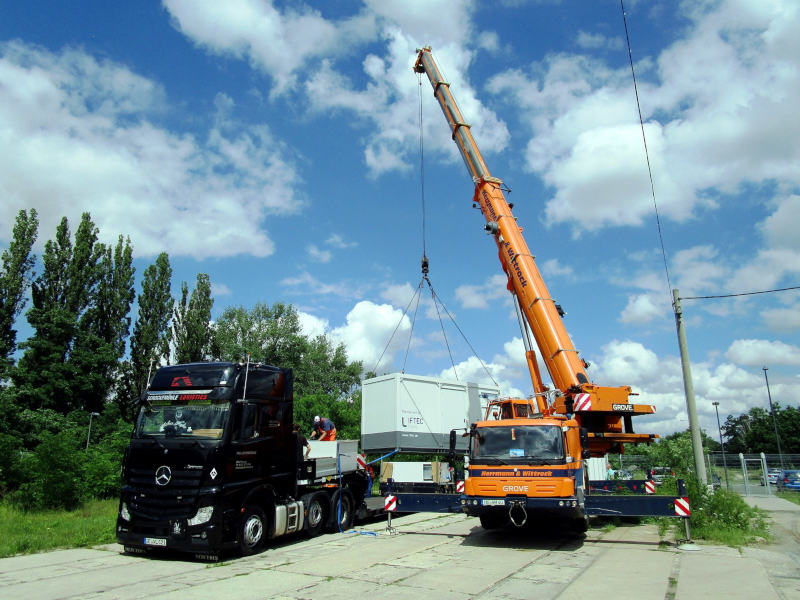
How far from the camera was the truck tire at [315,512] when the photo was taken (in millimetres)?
11295

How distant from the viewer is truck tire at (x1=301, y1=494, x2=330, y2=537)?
1129 cm

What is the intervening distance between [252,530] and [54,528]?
5708 mm

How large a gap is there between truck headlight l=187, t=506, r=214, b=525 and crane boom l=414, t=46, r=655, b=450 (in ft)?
24.1

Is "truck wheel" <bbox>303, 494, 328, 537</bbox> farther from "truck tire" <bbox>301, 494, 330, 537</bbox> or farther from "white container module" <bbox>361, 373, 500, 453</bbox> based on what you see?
"white container module" <bbox>361, 373, 500, 453</bbox>

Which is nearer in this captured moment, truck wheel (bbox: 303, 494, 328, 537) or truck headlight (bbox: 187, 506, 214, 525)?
truck headlight (bbox: 187, 506, 214, 525)

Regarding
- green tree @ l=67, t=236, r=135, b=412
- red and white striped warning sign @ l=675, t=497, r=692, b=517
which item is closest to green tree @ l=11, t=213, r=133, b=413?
green tree @ l=67, t=236, r=135, b=412

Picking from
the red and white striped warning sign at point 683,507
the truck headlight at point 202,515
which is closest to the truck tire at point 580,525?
the red and white striped warning sign at point 683,507

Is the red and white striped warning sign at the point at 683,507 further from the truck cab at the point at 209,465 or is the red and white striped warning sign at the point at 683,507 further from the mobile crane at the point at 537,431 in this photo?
the truck cab at the point at 209,465

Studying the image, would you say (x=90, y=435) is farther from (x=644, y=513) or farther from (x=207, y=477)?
(x=644, y=513)

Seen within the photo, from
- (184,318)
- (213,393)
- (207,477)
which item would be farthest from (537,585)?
(184,318)

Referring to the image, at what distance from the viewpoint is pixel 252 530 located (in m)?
9.73

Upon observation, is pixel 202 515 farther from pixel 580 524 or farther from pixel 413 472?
pixel 413 472

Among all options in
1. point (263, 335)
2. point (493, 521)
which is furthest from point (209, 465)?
point (263, 335)

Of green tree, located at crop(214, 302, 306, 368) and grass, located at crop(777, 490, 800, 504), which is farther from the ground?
green tree, located at crop(214, 302, 306, 368)
